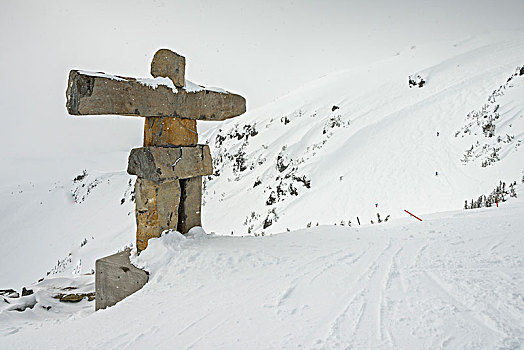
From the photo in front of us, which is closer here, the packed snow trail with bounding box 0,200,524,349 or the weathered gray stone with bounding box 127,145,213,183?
the packed snow trail with bounding box 0,200,524,349

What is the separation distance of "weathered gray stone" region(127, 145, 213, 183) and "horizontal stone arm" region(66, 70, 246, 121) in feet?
1.59

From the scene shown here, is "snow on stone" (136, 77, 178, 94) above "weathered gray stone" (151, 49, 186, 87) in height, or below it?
below

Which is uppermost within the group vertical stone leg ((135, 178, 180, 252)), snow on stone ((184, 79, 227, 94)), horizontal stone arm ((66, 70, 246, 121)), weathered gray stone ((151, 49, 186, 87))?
weathered gray stone ((151, 49, 186, 87))

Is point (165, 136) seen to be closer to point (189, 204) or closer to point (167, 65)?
point (167, 65)

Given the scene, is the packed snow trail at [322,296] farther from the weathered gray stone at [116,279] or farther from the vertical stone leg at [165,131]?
the vertical stone leg at [165,131]

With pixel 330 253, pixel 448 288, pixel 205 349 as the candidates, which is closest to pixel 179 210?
pixel 330 253

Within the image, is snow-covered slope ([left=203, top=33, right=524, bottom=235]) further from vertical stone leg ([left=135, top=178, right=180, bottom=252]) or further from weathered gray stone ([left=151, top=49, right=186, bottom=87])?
weathered gray stone ([left=151, top=49, right=186, bottom=87])

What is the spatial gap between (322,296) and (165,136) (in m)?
3.11

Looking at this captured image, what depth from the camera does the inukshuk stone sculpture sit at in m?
4.32

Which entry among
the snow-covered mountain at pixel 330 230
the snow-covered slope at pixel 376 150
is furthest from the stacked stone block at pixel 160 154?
the snow-covered slope at pixel 376 150

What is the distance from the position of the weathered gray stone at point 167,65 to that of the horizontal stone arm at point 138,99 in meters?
0.21

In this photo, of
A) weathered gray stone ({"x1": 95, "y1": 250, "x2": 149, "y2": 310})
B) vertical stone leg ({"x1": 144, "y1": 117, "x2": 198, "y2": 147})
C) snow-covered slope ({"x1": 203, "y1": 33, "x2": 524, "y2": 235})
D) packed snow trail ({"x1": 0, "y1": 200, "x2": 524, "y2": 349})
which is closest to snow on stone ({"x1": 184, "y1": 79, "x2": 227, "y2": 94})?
vertical stone leg ({"x1": 144, "y1": 117, "x2": 198, "y2": 147})

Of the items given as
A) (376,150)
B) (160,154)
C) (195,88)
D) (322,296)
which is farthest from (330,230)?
(376,150)

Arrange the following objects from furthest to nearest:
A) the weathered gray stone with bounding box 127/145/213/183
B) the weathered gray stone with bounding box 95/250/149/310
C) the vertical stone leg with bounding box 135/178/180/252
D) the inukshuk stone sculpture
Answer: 1. the vertical stone leg with bounding box 135/178/180/252
2. the weathered gray stone with bounding box 127/145/213/183
3. the weathered gray stone with bounding box 95/250/149/310
4. the inukshuk stone sculpture
